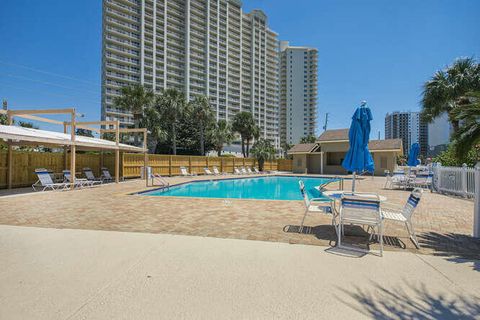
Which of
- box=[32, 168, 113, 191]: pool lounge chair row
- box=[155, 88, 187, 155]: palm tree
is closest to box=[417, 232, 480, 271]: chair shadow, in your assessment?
box=[32, 168, 113, 191]: pool lounge chair row

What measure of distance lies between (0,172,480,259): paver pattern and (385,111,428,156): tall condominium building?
230 ft

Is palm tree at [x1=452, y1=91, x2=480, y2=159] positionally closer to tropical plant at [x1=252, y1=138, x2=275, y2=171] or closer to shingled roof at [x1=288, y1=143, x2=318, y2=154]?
shingled roof at [x1=288, y1=143, x2=318, y2=154]

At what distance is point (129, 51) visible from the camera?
214 feet

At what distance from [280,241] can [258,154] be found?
27.9 m

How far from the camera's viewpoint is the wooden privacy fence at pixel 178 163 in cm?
1923

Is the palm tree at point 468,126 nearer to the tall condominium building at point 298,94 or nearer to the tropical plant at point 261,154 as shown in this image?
the tropical plant at point 261,154

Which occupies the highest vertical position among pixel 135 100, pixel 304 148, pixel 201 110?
pixel 135 100

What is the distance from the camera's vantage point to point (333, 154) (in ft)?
102

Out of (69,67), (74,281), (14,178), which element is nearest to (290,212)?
(74,281)

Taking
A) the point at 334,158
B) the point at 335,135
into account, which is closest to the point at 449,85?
the point at 335,135

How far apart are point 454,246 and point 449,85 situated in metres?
18.5

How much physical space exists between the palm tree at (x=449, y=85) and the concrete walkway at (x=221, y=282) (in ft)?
60.4

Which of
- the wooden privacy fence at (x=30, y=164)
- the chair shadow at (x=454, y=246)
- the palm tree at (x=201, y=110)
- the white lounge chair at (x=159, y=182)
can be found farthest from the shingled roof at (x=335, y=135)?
the chair shadow at (x=454, y=246)

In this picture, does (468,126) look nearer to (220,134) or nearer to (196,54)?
(220,134)
